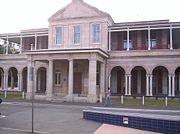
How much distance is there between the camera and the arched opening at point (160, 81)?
108 feet

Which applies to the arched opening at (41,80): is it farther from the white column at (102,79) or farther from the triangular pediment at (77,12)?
the white column at (102,79)

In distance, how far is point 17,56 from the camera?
124ft

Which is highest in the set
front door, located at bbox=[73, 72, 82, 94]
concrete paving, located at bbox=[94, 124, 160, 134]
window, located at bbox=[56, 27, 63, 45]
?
window, located at bbox=[56, 27, 63, 45]

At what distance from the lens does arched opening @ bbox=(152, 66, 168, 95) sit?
32812mm

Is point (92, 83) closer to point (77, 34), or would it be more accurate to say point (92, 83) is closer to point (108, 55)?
point (108, 55)

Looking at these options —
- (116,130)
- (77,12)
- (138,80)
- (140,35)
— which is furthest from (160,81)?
(116,130)

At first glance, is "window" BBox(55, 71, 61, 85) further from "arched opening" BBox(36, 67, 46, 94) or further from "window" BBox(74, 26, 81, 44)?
"arched opening" BBox(36, 67, 46, 94)

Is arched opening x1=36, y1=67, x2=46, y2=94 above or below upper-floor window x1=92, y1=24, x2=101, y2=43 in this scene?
below

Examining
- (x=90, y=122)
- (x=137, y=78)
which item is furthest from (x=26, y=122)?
(x=137, y=78)

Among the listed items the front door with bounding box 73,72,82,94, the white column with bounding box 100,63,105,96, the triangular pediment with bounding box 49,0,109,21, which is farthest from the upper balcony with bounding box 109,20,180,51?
the front door with bounding box 73,72,82,94

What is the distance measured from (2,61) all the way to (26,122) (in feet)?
89.6

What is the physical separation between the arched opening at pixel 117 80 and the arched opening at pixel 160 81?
12.8 feet

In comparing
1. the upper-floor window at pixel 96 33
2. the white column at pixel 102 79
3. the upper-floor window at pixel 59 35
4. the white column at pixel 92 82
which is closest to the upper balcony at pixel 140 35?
the upper-floor window at pixel 96 33

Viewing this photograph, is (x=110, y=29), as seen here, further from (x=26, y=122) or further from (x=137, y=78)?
(x=26, y=122)
